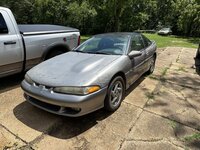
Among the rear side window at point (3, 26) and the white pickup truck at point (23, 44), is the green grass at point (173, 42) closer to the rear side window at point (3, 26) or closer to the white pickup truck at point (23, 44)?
the white pickup truck at point (23, 44)

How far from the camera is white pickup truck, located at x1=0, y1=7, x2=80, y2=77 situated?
3922 millimetres

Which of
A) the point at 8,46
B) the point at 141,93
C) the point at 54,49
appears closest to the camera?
the point at 8,46

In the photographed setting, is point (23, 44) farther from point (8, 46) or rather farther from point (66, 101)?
point (66, 101)

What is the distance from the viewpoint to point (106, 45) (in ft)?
13.5

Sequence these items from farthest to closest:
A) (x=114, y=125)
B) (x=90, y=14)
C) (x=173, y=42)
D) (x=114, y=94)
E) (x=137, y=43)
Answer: (x=90, y=14)
(x=173, y=42)
(x=137, y=43)
(x=114, y=94)
(x=114, y=125)

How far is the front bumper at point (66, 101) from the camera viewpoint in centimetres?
269

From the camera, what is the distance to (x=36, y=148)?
2.53m

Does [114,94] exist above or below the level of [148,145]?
above

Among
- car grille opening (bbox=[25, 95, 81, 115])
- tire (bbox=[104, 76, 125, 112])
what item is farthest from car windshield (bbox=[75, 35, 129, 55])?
car grille opening (bbox=[25, 95, 81, 115])

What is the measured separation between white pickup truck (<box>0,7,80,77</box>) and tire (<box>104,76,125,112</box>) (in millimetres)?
2264

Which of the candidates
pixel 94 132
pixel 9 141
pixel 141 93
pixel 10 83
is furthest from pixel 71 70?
pixel 10 83

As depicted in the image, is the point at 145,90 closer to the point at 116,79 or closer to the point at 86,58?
the point at 116,79

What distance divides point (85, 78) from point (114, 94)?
0.73 metres

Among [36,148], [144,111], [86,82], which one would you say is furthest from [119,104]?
[36,148]
